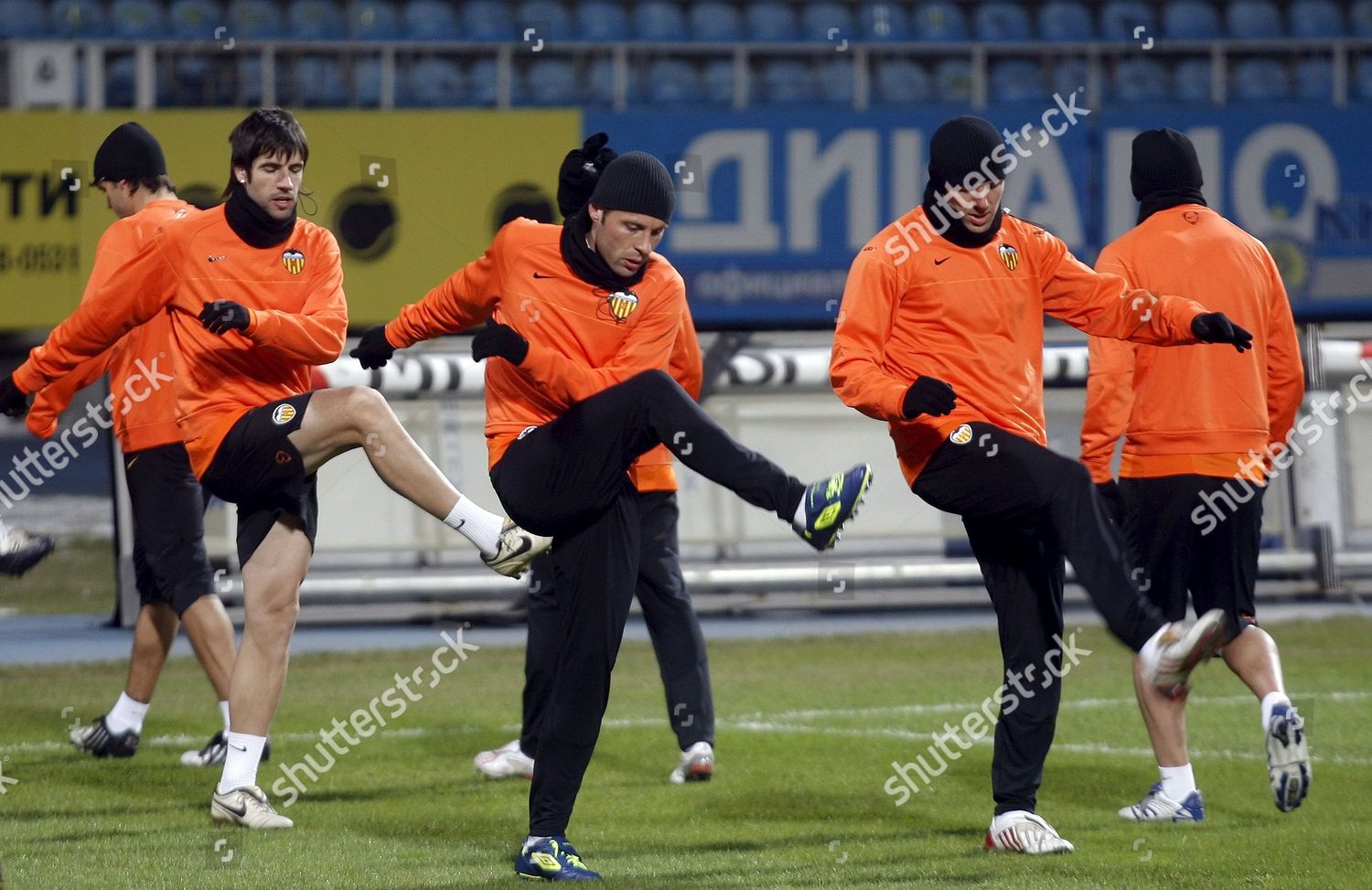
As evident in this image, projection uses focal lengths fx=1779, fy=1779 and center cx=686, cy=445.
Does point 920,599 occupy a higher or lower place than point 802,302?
lower

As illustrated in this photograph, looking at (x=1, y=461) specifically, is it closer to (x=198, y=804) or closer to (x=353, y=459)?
(x=353, y=459)

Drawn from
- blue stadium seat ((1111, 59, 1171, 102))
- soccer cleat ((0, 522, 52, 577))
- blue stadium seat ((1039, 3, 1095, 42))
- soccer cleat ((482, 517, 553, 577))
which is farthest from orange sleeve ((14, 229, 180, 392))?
blue stadium seat ((1039, 3, 1095, 42))

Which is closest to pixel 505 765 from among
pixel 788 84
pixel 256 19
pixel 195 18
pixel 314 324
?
pixel 314 324

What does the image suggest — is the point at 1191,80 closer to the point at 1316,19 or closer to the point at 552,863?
the point at 1316,19

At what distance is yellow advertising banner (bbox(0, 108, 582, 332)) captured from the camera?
12828 millimetres

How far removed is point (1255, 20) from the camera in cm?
1709

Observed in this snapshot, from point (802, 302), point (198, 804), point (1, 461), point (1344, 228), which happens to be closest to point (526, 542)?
point (198, 804)

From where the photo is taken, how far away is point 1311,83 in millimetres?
15453

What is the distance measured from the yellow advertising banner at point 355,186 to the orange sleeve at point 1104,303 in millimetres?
8379

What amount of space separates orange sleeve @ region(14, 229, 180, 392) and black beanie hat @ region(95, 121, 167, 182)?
1.04 meters

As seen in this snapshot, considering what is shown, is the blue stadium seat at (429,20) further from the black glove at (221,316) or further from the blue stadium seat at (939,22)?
the black glove at (221,316)

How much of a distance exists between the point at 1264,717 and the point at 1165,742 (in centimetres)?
43

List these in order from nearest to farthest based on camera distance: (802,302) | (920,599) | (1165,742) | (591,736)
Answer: (591,736), (1165,742), (920,599), (802,302)

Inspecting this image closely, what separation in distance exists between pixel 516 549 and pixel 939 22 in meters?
13.3
